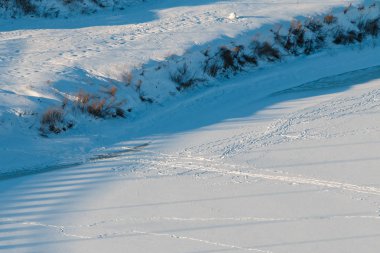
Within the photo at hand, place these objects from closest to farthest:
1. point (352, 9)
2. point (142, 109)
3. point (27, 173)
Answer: point (27, 173)
point (142, 109)
point (352, 9)

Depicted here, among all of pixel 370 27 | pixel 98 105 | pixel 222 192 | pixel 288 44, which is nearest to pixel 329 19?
pixel 370 27

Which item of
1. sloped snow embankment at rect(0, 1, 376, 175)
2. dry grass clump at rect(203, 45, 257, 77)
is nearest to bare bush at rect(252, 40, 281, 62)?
dry grass clump at rect(203, 45, 257, 77)

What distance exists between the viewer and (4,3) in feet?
64.5

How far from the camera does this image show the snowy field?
8734 millimetres

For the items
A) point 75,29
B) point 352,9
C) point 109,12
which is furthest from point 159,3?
point 352,9

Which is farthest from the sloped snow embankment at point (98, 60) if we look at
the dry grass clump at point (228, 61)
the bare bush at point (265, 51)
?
the bare bush at point (265, 51)

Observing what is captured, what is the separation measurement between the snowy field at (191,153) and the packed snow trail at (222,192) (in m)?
0.02

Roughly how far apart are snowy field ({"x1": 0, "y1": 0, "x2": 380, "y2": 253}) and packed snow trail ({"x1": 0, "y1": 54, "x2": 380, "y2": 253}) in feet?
0.08

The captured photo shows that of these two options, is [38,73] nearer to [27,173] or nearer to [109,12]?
[27,173]

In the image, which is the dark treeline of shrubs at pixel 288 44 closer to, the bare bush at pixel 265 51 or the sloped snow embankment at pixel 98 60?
the bare bush at pixel 265 51

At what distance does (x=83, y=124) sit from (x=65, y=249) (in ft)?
14.6

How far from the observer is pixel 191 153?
11.6 meters

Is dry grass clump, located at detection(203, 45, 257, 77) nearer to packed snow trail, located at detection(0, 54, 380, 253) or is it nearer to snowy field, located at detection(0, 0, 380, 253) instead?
snowy field, located at detection(0, 0, 380, 253)

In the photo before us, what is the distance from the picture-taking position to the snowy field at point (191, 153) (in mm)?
8734
